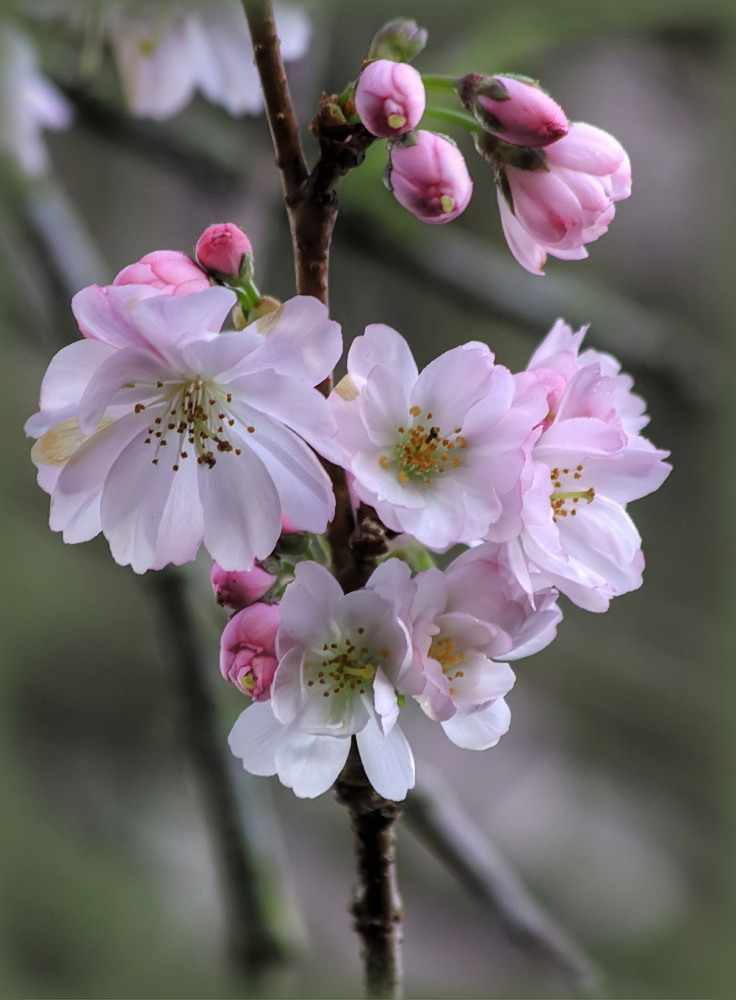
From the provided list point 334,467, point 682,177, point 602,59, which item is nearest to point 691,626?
point 682,177

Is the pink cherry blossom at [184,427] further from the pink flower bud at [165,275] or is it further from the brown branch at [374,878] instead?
the brown branch at [374,878]

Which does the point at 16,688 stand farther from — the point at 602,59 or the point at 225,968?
the point at 602,59

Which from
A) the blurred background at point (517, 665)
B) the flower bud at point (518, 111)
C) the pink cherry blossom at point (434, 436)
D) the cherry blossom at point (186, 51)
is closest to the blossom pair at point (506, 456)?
the pink cherry blossom at point (434, 436)

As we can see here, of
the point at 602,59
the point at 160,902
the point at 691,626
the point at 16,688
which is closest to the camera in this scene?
the point at 160,902

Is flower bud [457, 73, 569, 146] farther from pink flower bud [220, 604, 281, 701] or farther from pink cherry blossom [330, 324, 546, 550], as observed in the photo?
pink flower bud [220, 604, 281, 701]

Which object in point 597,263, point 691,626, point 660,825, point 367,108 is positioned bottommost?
point 367,108

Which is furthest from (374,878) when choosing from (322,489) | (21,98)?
(21,98)
